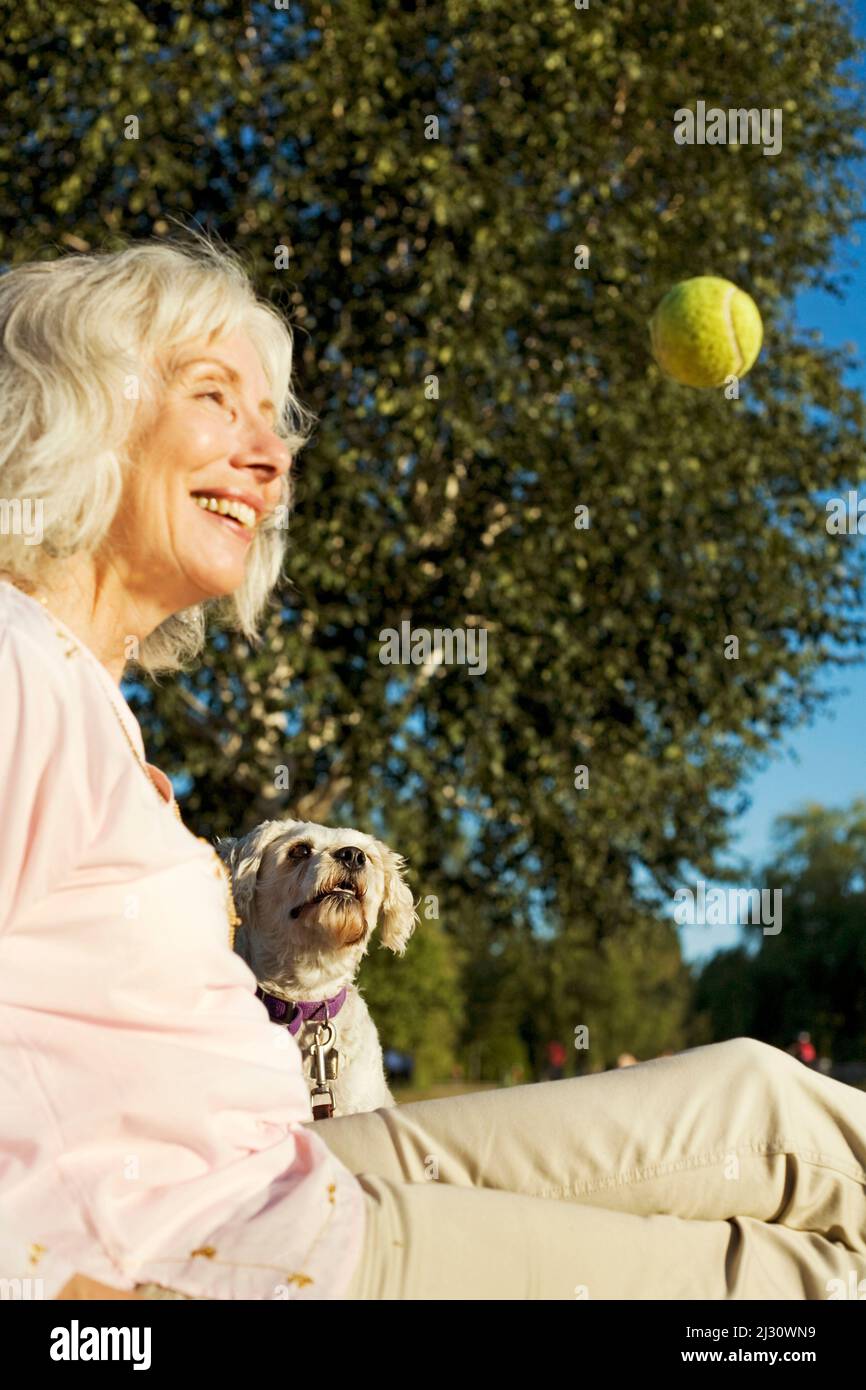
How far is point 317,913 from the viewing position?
4.82 meters

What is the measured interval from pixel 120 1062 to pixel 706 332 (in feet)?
21.2

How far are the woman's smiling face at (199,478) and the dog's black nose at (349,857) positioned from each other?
221cm

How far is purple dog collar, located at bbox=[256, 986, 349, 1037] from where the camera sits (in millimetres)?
4441

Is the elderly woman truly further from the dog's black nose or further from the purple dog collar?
the dog's black nose

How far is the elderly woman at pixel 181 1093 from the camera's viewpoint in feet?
6.42

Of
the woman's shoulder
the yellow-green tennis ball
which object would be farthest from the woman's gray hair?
the yellow-green tennis ball

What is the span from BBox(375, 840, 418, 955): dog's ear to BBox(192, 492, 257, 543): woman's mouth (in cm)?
242

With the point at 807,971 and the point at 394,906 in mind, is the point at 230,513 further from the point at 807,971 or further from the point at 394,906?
the point at 807,971

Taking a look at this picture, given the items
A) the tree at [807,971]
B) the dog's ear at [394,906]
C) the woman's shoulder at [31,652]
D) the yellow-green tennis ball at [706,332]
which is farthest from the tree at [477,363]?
the tree at [807,971]

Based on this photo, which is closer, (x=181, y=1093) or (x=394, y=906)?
(x=181, y=1093)

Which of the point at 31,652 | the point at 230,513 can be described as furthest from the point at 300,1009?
the point at 31,652

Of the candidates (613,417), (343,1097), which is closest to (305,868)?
(343,1097)

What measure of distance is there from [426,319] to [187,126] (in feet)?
8.09
